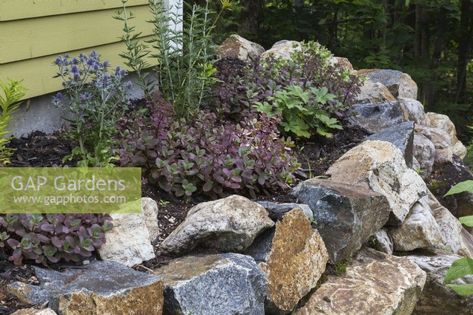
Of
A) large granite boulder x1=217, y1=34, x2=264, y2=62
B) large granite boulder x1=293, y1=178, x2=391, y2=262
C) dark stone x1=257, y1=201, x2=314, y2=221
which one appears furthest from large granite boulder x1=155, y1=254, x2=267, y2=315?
large granite boulder x1=217, y1=34, x2=264, y2=62

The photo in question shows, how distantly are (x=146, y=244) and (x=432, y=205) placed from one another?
2.57 meters

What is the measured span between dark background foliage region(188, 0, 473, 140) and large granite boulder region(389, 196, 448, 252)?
15.3ft

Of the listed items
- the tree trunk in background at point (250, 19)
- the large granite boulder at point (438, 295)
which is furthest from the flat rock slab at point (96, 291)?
the tree trunk in background at point (250, 19)

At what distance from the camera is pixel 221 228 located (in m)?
2.69

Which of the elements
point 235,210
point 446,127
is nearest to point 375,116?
point 446,127

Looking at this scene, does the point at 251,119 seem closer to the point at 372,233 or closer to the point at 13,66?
the point at 372,233

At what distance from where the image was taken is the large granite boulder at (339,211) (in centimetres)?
318

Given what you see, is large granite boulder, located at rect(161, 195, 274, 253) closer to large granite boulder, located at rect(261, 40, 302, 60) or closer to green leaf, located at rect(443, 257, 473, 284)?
green leaf, located at rect(443, 257, 473, 284)

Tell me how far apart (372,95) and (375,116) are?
582 millimetres

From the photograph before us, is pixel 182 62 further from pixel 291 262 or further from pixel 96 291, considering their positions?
pixel 96 291

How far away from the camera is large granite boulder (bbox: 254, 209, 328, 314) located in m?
2.84

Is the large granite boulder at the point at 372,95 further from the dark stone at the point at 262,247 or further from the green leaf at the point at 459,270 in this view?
the green leaf at the point at 459,270

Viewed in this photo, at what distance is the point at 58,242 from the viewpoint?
2.35 meters

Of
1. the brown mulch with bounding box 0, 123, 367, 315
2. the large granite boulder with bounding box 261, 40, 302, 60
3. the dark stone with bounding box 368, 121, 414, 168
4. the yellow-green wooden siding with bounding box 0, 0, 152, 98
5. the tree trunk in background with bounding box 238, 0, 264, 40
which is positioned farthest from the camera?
the tree trunk in background with bounding box 238, 0, 264, 40
